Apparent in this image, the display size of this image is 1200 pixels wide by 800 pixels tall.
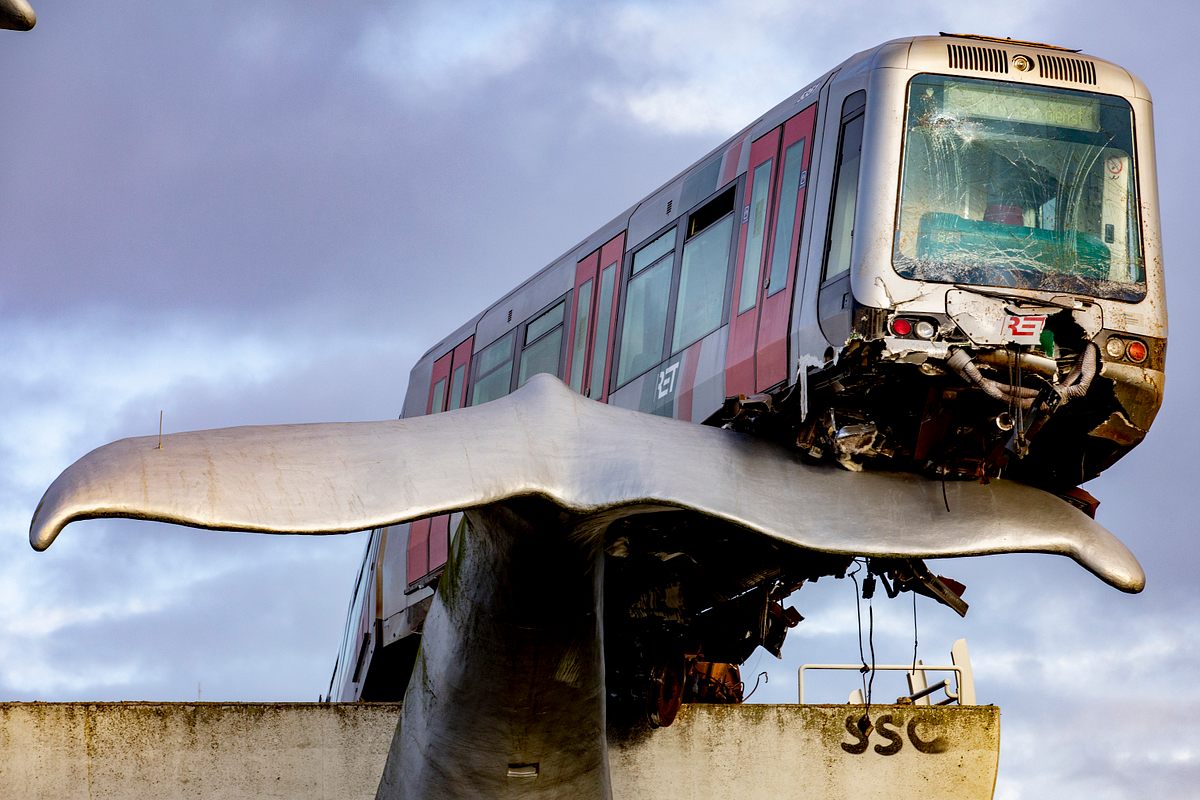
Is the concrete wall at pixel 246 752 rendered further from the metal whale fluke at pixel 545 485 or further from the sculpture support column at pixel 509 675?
the metal whale fluke at pixel 545 485

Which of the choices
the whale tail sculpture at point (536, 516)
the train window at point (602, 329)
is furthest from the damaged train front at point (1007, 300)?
the train window at point (602, 329)

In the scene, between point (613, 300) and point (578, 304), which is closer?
point (613, 300)

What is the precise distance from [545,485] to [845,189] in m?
5.13

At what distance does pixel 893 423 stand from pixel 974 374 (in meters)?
0.50

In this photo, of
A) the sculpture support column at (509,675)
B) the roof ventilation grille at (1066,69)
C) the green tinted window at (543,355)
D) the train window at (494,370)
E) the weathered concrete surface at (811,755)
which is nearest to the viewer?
the sculpture support column at (509,675)

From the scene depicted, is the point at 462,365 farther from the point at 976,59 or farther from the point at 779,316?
the point at 976,59

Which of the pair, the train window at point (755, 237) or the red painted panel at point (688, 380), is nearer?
the train window at point (755, 237)

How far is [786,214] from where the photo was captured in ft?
41.7

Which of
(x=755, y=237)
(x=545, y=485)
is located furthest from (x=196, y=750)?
(x=545, y=485)

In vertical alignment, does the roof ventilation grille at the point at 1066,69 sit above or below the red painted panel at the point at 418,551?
above

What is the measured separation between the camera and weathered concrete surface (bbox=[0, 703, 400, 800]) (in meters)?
16.1

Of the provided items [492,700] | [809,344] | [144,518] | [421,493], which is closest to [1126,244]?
[809,344]

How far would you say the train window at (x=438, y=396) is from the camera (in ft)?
62.9

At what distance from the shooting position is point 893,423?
31.3 feet
